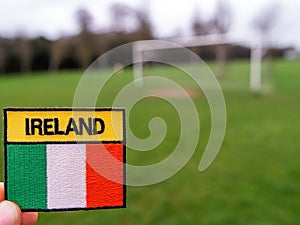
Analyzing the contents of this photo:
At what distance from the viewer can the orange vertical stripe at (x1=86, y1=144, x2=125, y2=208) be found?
0.35 metres

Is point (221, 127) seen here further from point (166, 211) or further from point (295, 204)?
point (295, 204)

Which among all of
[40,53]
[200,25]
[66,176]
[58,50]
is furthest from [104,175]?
[40,53]

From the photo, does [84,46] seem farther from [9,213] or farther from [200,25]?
[9,213]

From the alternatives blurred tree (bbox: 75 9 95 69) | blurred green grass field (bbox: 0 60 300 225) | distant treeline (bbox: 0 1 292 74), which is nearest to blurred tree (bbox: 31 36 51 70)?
distant treeline (bbox: 0 1 292 74)

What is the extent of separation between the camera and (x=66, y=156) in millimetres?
343

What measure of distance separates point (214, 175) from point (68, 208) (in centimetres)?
181

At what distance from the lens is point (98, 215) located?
1.54 metres

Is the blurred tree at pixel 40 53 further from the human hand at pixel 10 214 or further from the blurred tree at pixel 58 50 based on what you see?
the human hand at pixel 10 214

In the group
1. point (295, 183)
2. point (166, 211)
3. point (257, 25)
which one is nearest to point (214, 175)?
point (295, 183)

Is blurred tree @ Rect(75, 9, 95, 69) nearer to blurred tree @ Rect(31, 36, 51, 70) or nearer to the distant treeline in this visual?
the distant treeline

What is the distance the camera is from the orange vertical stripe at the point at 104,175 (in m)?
0.35

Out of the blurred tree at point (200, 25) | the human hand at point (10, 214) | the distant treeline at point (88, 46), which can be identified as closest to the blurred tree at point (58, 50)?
the distant treeline at point (88, 46)

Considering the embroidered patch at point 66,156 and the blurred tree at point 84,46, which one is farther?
the blurred tree at point 84,46

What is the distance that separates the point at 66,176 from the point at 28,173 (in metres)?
0.04
